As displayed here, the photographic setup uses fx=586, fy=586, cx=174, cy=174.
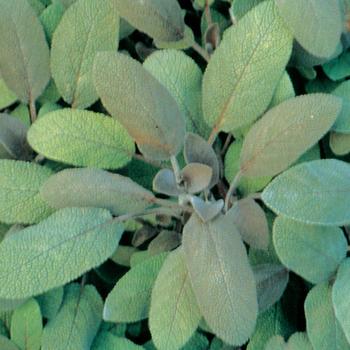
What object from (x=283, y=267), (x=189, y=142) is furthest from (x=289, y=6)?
(x=283, y=267)

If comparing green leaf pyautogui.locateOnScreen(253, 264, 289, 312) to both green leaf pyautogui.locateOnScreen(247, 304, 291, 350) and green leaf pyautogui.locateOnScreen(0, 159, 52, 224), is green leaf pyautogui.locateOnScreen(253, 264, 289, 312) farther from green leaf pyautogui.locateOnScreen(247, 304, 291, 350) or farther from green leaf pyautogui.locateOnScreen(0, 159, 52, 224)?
green leaf pyautogui.locateOnScreen(0, 159, 52, 224)

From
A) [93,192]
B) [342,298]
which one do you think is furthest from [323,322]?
[93,192]

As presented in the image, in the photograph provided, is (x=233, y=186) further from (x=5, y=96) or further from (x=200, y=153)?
(x=5, y=96)

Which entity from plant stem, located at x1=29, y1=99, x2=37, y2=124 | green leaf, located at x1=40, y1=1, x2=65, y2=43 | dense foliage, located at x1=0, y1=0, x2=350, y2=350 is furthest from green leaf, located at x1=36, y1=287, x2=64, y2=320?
green leaf, located at x1=40, y1=1, x2=65, y2=43

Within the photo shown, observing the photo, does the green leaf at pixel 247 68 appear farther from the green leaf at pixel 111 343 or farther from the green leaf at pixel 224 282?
the green leaf at pixel 111 343

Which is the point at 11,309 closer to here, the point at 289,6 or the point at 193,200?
the point at 193,200
